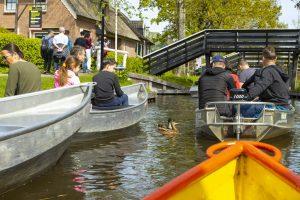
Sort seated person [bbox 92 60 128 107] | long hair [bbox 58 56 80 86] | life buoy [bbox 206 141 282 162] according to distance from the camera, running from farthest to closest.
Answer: seated person [bbox 92 60 128 107]
long hair [bbox 58 56 80 86]
life buoy [bbox 206 141 282 162]

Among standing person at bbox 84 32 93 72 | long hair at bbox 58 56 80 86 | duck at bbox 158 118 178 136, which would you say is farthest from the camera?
standing person at bbox 84 32 93 72

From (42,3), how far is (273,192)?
114 ft

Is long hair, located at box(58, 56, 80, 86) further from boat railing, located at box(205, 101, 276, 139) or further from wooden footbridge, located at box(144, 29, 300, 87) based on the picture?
wooden footbridge, located at box(144, 29, 300, 87)

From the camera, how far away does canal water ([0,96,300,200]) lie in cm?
702

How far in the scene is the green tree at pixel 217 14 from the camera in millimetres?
44844

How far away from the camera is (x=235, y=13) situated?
46188 mm

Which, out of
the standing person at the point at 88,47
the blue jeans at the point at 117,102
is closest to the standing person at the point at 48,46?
the standing person at the point at 88,47

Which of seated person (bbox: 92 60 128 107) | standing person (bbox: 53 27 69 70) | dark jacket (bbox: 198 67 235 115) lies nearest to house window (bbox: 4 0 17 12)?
standing person (bbox: 53 27 69 70)

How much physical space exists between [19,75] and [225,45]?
2085 cm

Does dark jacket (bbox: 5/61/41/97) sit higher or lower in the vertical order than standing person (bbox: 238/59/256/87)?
lower

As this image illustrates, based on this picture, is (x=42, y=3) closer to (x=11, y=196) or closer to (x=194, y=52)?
(x=194, y=52)

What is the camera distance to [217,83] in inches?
431

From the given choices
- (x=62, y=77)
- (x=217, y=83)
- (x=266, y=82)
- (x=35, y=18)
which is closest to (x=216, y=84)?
(x=217, y=83)

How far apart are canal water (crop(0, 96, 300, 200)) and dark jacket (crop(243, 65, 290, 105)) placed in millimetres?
1005
